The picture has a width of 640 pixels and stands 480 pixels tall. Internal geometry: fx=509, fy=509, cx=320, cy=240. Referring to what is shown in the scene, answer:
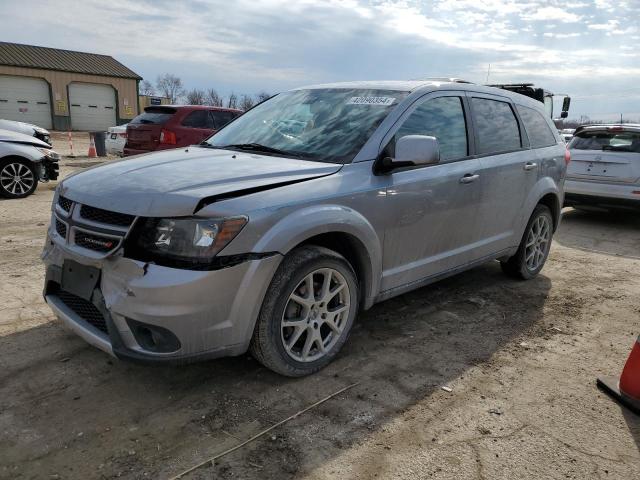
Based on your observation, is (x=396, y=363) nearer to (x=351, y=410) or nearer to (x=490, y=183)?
(x=351, y=410)

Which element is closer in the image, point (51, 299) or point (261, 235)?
point (261, 235)

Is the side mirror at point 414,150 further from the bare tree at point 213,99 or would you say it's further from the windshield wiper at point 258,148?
the bare tree at point 213,99

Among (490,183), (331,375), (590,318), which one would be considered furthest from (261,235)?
(590,318)

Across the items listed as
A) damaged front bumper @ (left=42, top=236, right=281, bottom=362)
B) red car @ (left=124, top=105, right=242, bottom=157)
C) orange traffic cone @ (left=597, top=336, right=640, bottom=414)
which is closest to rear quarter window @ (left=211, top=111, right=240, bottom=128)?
red car @ (left=124, top=105, right=242, bottom=157)

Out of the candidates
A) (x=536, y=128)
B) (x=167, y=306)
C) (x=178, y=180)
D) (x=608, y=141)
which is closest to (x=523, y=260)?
(x=536, y=128)

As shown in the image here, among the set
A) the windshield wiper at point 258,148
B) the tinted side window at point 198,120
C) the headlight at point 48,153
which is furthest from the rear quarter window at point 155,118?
the windshield wiper at point 258,148

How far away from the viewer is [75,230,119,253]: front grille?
2.63m

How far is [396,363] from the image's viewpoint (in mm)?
3354

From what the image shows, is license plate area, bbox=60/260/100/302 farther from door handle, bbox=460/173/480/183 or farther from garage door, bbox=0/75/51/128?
garage door, bbox=0/75/51/128

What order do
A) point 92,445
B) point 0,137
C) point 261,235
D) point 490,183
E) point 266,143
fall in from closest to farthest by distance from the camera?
point 92,445, point 261,235, point 266,143, point 490,183, point 0,137

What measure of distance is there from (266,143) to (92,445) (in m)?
2.20

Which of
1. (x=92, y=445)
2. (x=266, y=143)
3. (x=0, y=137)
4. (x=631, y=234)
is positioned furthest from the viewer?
(x=0, y=137)

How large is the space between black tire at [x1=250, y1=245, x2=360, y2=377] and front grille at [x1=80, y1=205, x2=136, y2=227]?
2.68 ft

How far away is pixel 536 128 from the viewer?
16.5ft
